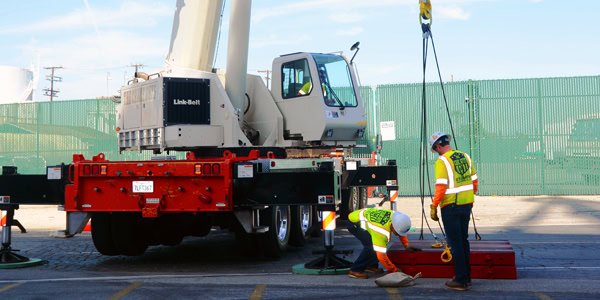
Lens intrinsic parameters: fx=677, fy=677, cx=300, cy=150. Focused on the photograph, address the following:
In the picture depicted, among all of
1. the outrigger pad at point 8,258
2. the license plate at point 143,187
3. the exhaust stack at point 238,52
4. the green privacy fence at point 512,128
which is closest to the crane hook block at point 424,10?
the exhaust stack at point 238,52

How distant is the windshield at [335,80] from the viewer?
37.7 feet

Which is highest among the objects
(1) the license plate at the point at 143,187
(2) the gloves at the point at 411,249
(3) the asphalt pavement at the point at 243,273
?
(1) the license plate at the point at 143,187

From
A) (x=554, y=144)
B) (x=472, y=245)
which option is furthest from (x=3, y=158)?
(x=472, y=245)

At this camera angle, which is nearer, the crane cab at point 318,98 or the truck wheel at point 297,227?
the crane cab at point 318,98

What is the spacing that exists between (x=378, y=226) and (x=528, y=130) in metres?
18.3

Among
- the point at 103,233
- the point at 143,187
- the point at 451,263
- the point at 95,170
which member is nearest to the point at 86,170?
the point at 95,170

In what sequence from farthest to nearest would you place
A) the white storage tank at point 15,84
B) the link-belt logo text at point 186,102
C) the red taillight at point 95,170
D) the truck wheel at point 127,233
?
the white storage tank at point 15,84
the link-belt logo text at point 186,102
the truck wheel at point 127,233
the red taillight at point 95,170

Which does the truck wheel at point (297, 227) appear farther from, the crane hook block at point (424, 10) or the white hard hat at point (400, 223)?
the crane hook block at point (424, 10)

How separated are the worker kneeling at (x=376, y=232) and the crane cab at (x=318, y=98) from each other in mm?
2879

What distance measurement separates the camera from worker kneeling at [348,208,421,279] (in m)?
8.33

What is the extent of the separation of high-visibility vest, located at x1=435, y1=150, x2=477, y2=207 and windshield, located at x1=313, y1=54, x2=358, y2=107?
371 cm

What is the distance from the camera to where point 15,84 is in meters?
79.1

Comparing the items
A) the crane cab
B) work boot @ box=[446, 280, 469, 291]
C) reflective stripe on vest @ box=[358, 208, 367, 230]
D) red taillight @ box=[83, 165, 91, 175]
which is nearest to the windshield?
the crane cab

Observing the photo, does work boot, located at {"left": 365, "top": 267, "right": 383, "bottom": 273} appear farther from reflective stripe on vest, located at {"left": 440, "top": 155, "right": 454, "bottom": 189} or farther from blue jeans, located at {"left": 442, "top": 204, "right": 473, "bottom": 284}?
reflective stripe on vest, located at {"left": 440, "top": 155, "right": 454, "bottom": 189}
